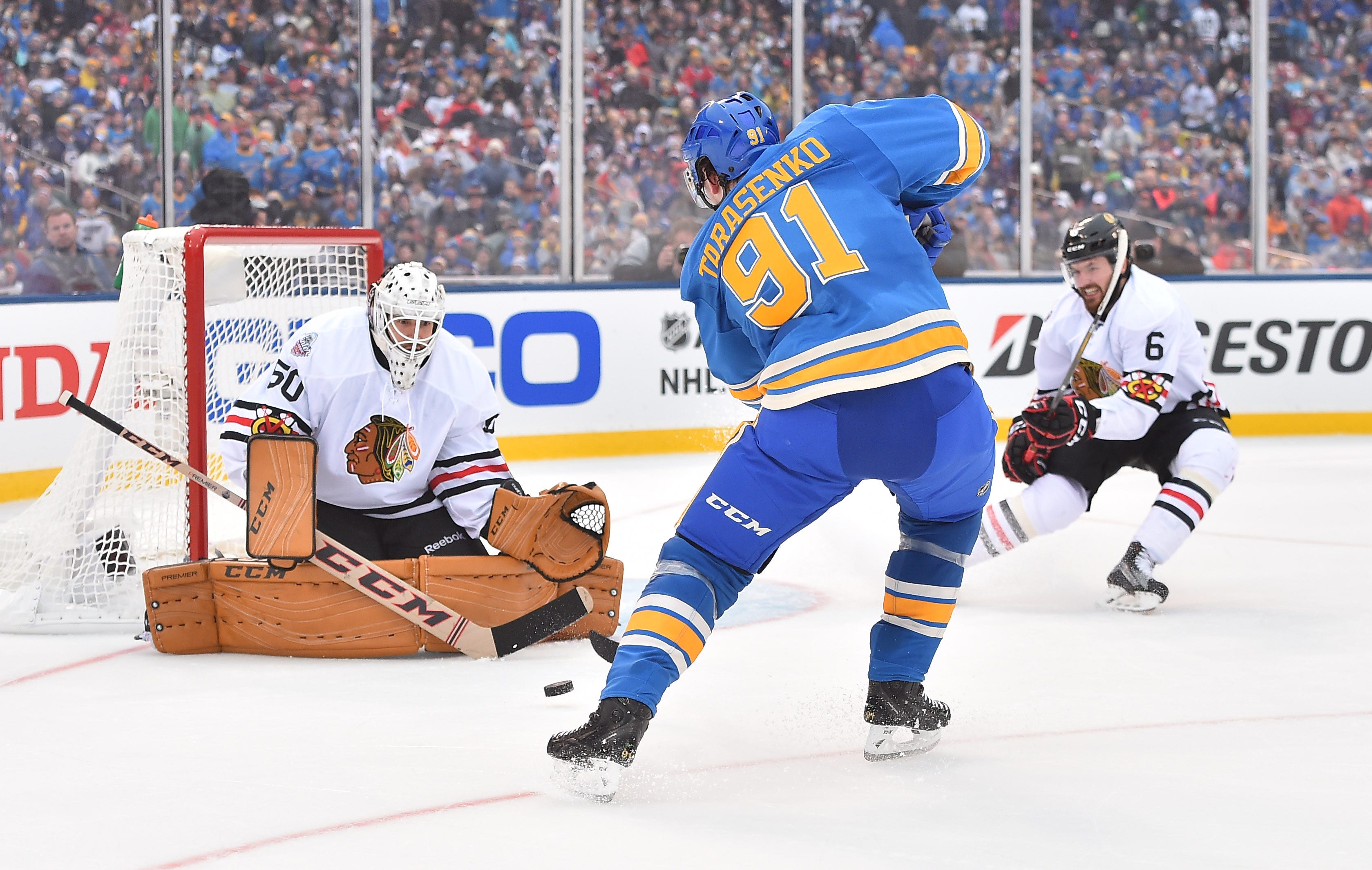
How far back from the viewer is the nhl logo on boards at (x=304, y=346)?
310 centimetres

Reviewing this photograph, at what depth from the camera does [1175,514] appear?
367 cm

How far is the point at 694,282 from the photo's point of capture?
222 centimetres

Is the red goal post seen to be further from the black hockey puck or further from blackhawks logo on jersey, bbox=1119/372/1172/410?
blackhawks logo on jersey, bbox=1119/372/1172/410

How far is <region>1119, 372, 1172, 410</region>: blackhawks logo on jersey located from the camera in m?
3.64

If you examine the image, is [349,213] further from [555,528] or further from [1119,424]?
[1119,424]

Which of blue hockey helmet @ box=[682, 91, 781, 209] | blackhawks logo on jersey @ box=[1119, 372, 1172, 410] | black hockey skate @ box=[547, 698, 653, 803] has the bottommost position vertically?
black hockey skate @ box=[547, 698, 653, 803]

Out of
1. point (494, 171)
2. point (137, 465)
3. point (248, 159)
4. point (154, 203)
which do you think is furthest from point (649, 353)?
point (137, 465)

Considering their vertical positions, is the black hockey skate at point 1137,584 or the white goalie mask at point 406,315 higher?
the white goalie mask at point 406,315

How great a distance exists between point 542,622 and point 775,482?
1132mm

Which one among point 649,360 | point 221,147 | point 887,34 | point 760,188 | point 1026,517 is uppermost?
point 887,34

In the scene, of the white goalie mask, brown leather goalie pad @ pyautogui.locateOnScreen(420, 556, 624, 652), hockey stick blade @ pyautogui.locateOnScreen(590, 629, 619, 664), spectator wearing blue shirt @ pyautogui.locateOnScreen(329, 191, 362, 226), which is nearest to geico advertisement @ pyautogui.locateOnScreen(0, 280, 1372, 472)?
spectator wearing blue shirt @ pyautogui.locateOnScreen(329, 191, 362, 226)

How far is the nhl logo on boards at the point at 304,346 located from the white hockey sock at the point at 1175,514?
202 centimetres

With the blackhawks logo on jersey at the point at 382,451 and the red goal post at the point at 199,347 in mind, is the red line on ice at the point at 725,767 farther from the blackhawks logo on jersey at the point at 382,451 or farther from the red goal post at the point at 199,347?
the red goal post at the point at 199,347

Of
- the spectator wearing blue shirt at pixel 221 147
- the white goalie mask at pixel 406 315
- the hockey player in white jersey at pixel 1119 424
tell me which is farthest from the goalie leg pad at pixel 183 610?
the spectator wearing blue shirt at pixel 221 147
